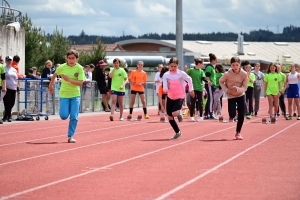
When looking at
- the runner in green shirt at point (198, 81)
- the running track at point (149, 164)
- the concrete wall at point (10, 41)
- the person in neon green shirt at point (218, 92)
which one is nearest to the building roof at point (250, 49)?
the concrete wall at point (10, 41)

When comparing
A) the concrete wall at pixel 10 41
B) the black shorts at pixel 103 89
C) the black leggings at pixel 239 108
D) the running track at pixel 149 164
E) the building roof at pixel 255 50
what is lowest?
the running track at pixel 149 164

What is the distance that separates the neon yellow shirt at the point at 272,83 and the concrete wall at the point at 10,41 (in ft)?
39.0

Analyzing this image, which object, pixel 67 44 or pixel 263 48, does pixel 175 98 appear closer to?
pixel 67 44

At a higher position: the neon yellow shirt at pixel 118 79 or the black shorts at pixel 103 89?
the neon yellow shirt at pixel 118 79

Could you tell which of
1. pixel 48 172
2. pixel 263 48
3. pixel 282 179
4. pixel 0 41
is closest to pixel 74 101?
pixel 48 172

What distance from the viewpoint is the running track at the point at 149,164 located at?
970 cm

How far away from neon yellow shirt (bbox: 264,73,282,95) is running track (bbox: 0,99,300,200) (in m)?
4.84

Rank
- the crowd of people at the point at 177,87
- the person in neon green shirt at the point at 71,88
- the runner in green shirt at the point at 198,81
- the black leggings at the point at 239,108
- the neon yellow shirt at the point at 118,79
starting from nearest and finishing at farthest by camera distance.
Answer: the person in neon green shirt at the point at 71,88 < the crowd of people at the point at 177,87 < the black leggings at the point at 239,108 < the neon yellow shirt at the point at 118,79 < the runner in green shirt at the point at 198,81

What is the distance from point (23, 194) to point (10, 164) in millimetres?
3468

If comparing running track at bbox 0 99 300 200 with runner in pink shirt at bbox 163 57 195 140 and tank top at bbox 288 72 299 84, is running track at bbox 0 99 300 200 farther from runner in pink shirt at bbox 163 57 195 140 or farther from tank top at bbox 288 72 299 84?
tank top at bbox 288 72 299 84

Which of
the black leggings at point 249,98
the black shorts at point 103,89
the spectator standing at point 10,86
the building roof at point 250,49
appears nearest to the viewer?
the spectator standing at point 10,86

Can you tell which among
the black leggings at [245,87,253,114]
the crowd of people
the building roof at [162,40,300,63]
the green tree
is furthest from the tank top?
the building roof at [162,40,300,63]

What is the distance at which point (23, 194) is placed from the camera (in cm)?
948

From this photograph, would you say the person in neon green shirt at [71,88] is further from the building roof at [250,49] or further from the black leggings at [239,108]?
the building roof at [250,49]
